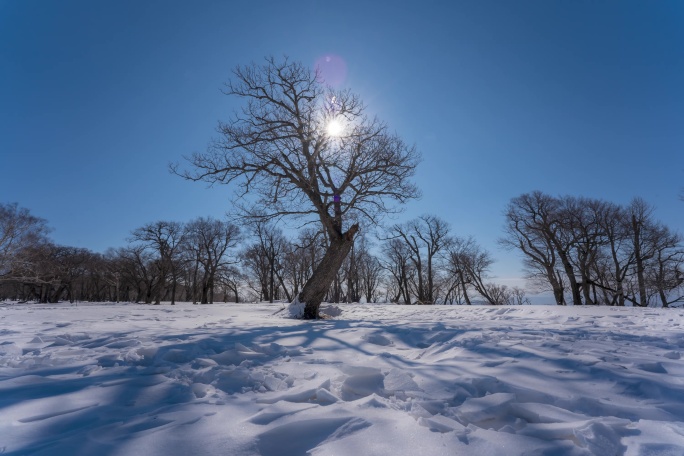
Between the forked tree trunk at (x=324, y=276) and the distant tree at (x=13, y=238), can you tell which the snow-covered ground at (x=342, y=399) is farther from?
the distant tree at (x=13, y=238)

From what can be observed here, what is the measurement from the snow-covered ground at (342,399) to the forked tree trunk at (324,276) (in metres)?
4.71

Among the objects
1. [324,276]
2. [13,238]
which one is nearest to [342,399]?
[324,276]

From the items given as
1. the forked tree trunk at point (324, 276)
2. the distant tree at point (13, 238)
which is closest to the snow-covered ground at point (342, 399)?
the forked tree trunk at point (324, 276)

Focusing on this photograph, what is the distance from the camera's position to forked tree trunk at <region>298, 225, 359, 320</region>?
7.98 metres

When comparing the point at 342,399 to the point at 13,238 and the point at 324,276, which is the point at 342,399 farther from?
the point at 13,238

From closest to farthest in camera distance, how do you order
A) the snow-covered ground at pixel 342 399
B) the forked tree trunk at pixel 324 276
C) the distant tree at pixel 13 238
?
the snow-covered ground at pixel 342 399 → the forked tree trunk at pixel 324 276 → the distant tree at pixel 13 238

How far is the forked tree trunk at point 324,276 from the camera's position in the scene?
7.98 metres

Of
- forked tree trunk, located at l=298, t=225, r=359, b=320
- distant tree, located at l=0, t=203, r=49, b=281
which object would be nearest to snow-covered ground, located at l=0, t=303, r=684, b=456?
forked tree trunk, located at l=298, t=225, r=359, b=320

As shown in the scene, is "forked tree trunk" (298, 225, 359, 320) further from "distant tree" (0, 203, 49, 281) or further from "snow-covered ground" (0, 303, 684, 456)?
"distant tree" (0, 203, 49, 281)

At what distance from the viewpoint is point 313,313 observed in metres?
7.97

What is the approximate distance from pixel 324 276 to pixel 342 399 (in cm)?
633

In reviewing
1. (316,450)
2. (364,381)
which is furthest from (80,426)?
(364,381)

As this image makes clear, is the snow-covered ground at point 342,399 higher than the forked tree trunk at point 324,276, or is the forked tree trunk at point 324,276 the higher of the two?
the forked tree trunk at point 324,276

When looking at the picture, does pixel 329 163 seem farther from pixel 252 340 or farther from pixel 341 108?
pixel 252 340
